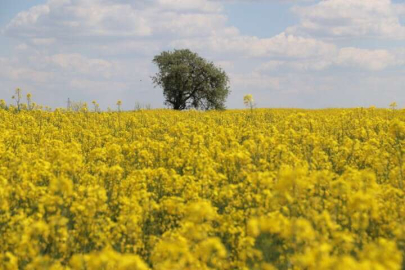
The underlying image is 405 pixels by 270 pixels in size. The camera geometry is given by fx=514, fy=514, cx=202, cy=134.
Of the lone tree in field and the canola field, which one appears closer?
the canola field

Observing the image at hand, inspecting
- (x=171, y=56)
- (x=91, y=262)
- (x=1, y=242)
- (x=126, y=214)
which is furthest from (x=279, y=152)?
(x=171, y=56)

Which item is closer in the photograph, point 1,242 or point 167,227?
point 1,242

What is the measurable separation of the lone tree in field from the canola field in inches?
1415

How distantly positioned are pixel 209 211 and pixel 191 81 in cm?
4401

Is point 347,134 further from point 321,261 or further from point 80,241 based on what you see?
point 321,261

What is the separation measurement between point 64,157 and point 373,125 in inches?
488

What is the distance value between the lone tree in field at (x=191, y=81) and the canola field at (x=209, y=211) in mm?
35934

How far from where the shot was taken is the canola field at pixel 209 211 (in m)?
5.70

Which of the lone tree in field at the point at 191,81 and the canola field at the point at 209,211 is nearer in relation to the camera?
the canola field at the point at 209,211

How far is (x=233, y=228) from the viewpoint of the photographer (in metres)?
7.44

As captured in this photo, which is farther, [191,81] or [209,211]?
[191,81]

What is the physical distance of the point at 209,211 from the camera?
6.18 m

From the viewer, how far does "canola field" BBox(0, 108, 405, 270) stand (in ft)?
18.7

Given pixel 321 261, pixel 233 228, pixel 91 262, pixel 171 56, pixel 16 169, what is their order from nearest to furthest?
pixel 321 261
pixel 91 262
pixel 233 228
pixel 16 169
pixel 171 56
